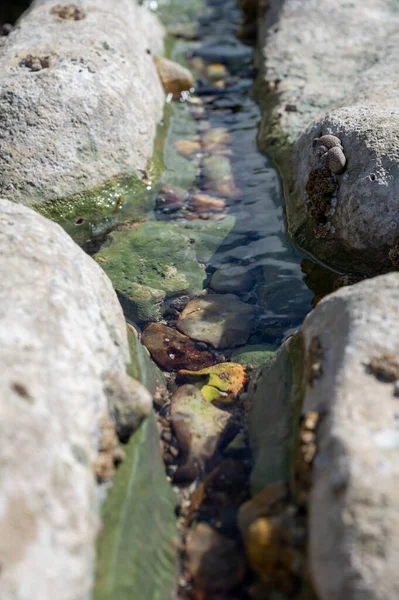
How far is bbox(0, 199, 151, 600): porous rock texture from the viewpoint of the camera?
2273mm

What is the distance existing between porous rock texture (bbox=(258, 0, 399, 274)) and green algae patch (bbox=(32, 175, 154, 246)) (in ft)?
4.58

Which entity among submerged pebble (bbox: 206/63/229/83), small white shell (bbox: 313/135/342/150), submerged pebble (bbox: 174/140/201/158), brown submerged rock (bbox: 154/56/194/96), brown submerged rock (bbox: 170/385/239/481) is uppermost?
small white shell (bbox: 313/135/342/150)

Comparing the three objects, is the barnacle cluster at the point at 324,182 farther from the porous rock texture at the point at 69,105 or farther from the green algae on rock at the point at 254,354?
the porous rock texture at the point at 69,105

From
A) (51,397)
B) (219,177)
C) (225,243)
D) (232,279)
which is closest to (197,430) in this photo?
(51,397)

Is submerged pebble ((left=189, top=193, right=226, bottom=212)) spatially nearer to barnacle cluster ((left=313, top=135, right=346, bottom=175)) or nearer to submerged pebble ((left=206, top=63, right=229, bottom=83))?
barnacle cluster ((left=313, top=135, right=346, bottom=175))

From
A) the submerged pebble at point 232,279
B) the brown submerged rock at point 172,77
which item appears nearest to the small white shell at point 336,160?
the submerged pebble at point 232,279

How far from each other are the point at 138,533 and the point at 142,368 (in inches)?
45.9

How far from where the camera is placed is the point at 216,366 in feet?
13.6

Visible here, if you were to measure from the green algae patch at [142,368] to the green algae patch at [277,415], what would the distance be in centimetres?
63

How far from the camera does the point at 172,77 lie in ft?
24.4

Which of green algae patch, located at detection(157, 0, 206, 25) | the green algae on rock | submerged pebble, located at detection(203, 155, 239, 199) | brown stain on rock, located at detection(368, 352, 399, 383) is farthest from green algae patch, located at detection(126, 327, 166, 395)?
green algae patch, located at detection(157, 0, 206, 25)

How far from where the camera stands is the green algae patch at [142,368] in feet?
11.9

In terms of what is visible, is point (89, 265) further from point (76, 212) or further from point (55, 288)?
point (76, 212)

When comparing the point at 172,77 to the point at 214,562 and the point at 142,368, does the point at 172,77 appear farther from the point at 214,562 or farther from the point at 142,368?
the point at 214,562
